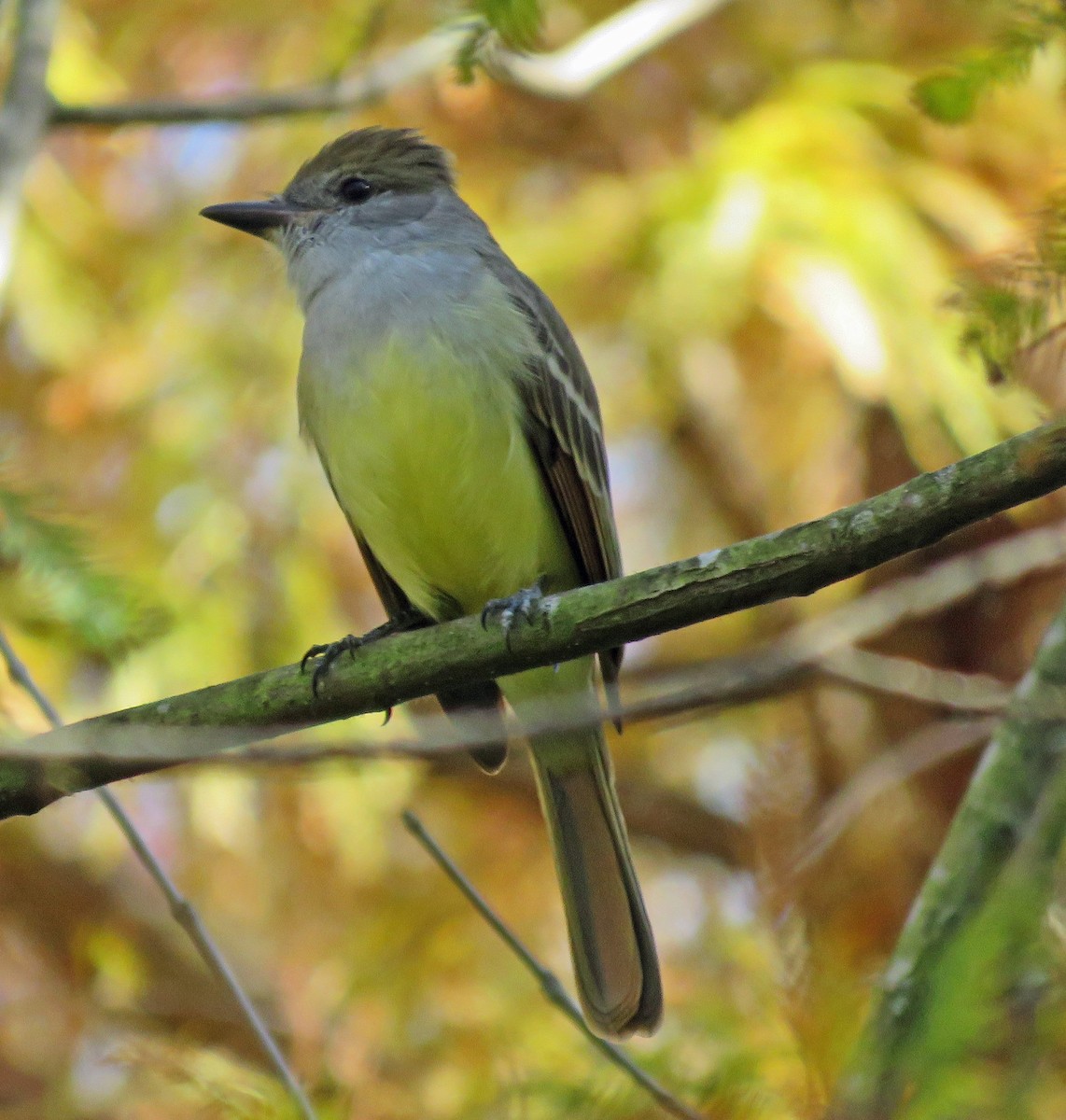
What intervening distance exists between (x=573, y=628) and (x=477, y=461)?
4.09ft

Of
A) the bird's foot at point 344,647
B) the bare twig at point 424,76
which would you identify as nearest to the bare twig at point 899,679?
the bird's foot at point 344,647

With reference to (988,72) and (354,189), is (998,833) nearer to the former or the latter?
(988,72)

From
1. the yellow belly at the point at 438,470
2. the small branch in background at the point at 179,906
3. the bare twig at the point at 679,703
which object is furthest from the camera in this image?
the yellow belly at the point at 438,470

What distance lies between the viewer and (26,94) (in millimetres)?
4059

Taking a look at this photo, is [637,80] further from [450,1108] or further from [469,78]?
[450,1108]

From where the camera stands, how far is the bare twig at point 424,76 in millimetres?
4320

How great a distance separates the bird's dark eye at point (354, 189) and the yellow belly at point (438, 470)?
2.85 ft

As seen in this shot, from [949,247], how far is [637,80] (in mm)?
1543

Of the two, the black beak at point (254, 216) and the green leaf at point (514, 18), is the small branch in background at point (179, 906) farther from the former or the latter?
the black beak at point (254, 216)

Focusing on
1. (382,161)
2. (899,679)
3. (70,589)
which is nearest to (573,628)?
(899,679)

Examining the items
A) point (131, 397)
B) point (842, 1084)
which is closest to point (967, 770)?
point (131, 397)

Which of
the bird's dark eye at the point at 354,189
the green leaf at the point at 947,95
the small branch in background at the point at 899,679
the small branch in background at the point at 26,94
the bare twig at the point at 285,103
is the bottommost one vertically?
the small branch in background at the point at 899,679

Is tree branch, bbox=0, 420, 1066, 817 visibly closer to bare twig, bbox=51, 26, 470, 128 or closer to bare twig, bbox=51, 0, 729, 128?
bare twig, bbox=51, 0, 729, 128

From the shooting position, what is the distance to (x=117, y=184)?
6418 mm
